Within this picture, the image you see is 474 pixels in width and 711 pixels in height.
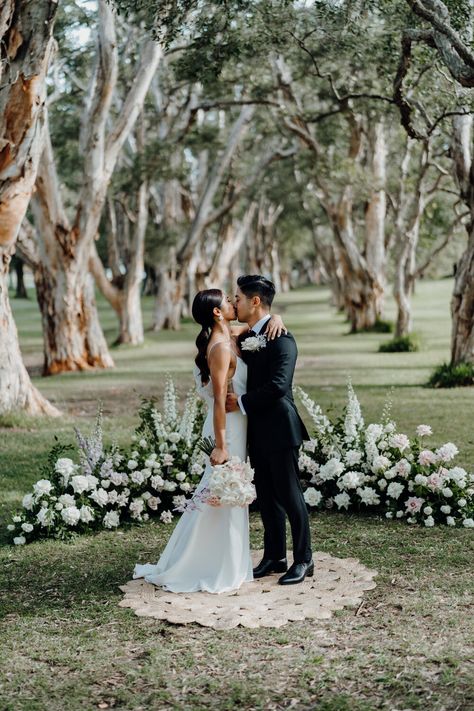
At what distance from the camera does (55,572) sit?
6797 millimetres

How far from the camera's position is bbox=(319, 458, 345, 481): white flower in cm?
820

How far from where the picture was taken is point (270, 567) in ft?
21.6

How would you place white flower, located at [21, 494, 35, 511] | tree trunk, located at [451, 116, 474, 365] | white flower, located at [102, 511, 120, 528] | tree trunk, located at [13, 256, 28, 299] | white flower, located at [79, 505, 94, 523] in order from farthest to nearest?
tree trunk, located at [13, 256, 28, 299] → tree trunk, located at [451, 116, 474, 365] → white flower, located at [102, 511, 120, 528] → white flower, located at [79, 505, 94, 523] → white flower, located at [21, 494, 35, 511]

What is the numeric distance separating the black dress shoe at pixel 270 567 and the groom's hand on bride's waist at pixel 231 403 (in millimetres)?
1164

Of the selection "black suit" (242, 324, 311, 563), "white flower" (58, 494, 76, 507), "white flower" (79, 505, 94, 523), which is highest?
"black suit" (242, 324, 311, 563)

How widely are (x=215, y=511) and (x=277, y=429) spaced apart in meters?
0.70

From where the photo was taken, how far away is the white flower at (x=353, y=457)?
8.20m

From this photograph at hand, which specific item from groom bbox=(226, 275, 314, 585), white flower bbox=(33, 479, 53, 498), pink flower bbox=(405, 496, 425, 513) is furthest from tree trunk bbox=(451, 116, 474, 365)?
groom bbox=(226, 275, 314, 585)

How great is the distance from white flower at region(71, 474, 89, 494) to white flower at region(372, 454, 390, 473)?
2499 millimetres

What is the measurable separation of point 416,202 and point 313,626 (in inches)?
718

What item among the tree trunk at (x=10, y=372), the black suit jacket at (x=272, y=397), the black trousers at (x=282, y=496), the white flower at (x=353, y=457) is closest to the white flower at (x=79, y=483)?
the black trousers at (x=282, y=496)

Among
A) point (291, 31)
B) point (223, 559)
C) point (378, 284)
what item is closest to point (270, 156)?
point (378, 284)

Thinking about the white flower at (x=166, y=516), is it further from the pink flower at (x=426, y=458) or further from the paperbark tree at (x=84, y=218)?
the paperbark tree at (x=84, y=218)

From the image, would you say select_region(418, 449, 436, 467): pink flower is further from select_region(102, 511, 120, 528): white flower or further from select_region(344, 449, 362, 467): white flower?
select_region(102, 511, 120, 528): white flower
